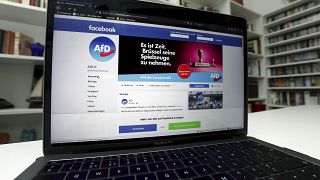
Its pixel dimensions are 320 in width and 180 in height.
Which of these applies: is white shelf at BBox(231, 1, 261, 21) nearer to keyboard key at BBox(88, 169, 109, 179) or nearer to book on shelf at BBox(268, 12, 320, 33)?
book on shelf at BBox(268, 12, 320, 33)

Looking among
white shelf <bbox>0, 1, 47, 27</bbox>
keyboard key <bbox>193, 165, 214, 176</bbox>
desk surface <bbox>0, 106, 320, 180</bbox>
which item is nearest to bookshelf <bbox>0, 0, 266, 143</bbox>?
white shelf <bbox>0, 1, 47, 27</bbox>

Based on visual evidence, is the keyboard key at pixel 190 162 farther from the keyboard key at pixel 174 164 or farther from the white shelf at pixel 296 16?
the white shelf at pixel 296 16

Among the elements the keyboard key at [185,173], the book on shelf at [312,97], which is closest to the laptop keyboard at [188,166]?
the keyboard key at [185,173]

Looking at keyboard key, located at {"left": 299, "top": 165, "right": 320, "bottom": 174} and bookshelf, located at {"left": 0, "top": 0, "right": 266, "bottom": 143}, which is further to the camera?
bookshelf, located at {"left": 0, "top": 0, "right": 266, "bottom": 143}

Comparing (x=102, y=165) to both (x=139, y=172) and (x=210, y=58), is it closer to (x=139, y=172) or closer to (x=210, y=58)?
(x=139, y=172)

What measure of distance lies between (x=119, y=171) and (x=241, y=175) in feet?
0.60

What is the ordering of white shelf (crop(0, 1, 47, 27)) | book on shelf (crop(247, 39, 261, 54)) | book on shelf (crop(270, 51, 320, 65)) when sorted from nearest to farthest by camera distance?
white shelf (crop(0, 1, 47, 27)) < book on shelf (crop(270, 51, 320, 65)) < book on shelf (crop(247, 39, 261, 54))

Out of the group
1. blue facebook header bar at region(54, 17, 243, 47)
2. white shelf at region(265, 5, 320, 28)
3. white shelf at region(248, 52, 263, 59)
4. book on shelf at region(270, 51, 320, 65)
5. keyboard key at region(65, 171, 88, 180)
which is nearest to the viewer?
keyboard key at region(65, 171, 88, 180)

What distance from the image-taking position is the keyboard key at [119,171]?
0.85 ft

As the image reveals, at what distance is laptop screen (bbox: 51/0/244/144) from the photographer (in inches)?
13.5

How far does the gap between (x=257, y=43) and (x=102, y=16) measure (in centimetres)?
327

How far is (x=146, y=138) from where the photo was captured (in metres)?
0.38

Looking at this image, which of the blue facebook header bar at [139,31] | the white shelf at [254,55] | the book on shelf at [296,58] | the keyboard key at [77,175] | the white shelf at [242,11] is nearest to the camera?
the keyboard key at [77,175]

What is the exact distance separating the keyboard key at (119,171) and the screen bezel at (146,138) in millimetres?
88
